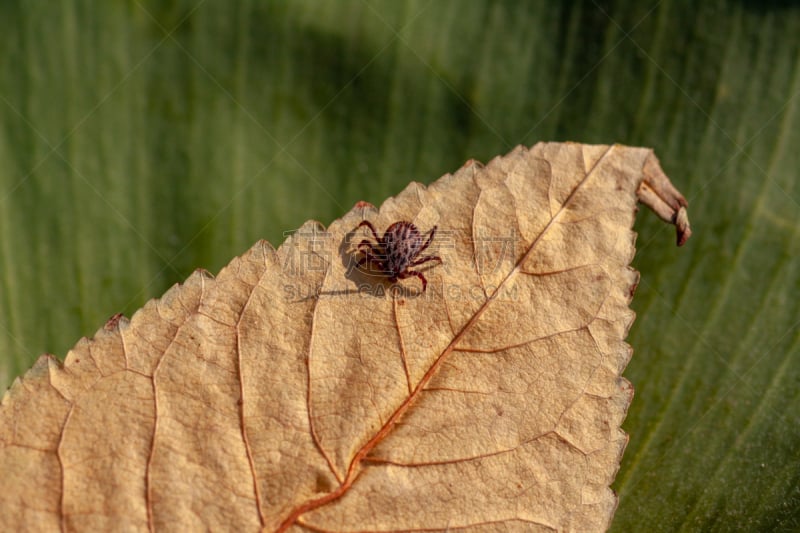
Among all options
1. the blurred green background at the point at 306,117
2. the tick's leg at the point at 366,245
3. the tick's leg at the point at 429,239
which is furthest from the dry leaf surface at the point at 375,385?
the blurred green background at the point at 306,117

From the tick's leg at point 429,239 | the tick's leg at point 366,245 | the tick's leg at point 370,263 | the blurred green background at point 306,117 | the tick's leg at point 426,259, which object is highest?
the blurred green background at point 306,117

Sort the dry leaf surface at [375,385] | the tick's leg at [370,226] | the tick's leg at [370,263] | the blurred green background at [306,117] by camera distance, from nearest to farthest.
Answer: the dry leaf surface at [375,385] → the tick's leg at [370,226] → the tick's leg at [370,263] → the blurred green background at [306,117]

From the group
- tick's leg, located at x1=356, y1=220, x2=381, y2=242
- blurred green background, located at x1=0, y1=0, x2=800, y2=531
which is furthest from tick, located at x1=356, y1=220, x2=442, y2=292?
blurred green background, located at x1=0, y1=0, x2=800, y2=531

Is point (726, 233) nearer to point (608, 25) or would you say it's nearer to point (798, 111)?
point (798, 111)

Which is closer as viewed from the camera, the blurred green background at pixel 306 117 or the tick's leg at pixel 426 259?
the tick's leg at pixel 426 259

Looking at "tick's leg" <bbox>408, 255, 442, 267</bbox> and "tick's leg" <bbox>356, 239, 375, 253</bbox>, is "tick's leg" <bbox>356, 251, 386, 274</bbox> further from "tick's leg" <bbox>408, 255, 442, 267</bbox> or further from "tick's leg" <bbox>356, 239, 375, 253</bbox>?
"tick's leg" <bbox>408, 255, 442, 267</bbox>

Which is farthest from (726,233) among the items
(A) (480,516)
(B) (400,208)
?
(A) (480,516)

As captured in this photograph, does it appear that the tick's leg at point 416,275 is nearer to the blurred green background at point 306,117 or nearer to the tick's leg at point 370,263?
the tick's leg at point 370,263
